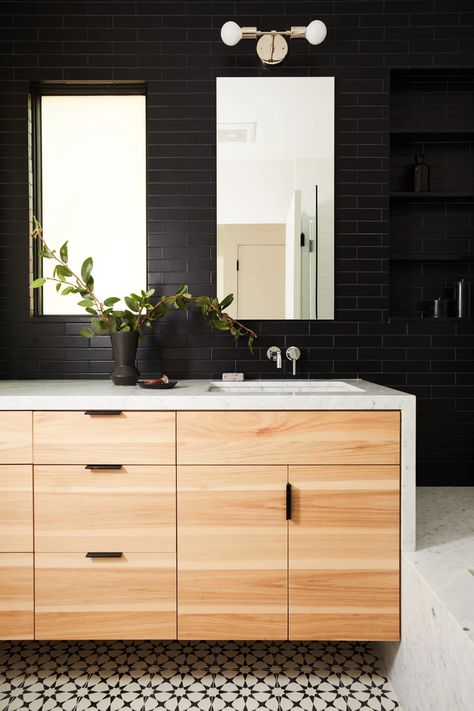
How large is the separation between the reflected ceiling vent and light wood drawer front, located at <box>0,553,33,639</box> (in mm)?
2122

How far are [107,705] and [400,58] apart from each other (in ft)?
10.4

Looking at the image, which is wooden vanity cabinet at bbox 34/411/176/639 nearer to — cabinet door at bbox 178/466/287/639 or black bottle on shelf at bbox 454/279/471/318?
cabinet door at bbox 178/466/287/639

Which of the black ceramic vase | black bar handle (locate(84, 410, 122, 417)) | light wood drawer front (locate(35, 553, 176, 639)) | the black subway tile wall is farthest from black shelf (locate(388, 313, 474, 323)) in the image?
light wood drawer front (locate(35, 553, 176, 639))

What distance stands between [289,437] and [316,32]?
190cm

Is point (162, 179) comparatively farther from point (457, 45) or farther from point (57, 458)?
point (457, 45)

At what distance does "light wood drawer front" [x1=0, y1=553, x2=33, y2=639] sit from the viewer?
172cm

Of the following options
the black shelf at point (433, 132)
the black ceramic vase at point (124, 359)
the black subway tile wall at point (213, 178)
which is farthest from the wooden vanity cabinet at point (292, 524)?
the black shelf at point (433, 132)

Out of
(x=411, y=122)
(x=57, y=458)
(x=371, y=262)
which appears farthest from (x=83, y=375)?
(x=411, y=122)

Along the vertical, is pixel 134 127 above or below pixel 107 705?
above

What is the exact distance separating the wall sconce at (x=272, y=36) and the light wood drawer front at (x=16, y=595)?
245 centimetres

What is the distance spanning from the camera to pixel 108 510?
1.71m

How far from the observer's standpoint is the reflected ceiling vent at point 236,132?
2391 mm

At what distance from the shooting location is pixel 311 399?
170 cm

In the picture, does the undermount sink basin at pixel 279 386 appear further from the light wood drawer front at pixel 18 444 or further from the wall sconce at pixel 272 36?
the wall sconce at pixel 272 36
